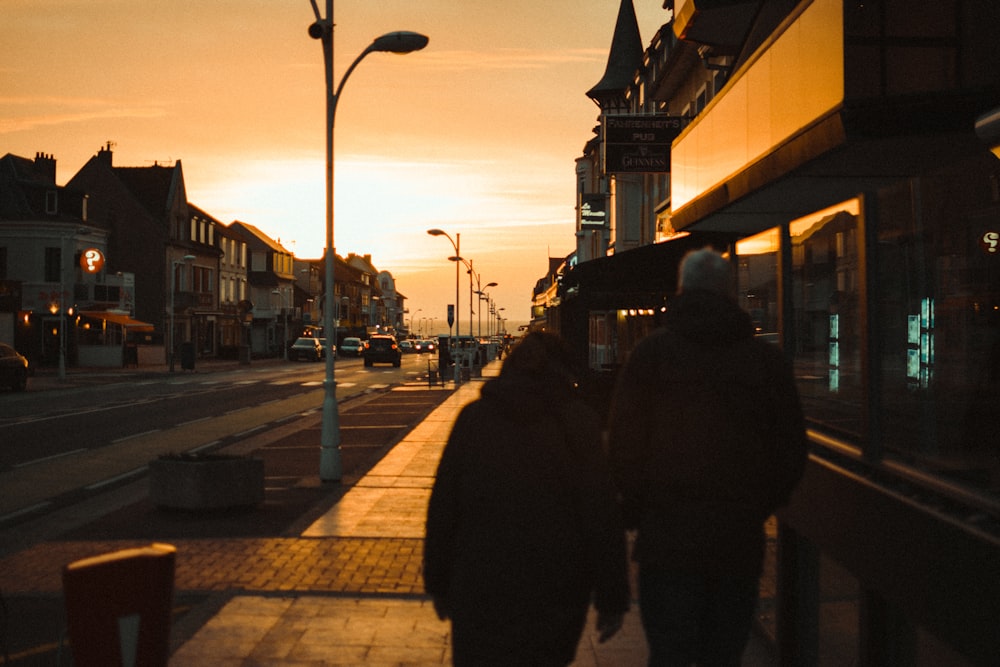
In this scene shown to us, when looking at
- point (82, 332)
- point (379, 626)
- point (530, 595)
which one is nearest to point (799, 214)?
point (379, 626)

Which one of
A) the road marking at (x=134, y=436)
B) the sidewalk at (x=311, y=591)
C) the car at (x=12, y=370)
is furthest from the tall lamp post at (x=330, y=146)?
the car at (x=12, y=370)

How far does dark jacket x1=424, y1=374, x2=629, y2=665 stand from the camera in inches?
135

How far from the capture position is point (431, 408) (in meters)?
27.2

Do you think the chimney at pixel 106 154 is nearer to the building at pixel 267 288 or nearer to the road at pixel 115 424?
the building at pixel 267 288

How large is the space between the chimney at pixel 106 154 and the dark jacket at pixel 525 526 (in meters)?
72.3

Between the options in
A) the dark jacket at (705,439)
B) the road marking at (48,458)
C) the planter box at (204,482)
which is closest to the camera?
the dark jacket at (705,439)

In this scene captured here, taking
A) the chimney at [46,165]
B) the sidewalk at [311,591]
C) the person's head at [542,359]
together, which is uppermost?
the chimney at [46,165]

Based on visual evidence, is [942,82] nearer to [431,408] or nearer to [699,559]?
[699,559]

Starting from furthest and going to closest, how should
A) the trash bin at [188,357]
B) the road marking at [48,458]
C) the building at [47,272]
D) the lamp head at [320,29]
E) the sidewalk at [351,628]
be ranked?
the building at [47,272] → the trash bin at [188,357] → the road marking at [48,458] → the lamp head at [320,29] → the sidewalk at [351,628]

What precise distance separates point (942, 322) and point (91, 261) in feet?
183

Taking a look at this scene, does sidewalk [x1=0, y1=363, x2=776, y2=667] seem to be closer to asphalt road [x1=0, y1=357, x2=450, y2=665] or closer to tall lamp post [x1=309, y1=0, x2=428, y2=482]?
asphalt road [x1=0, y1=357, x2=450, y2=665]

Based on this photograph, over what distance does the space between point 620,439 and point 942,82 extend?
2.63 m

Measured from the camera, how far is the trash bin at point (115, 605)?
352 cm

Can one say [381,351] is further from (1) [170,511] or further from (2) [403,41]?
(1) [170,511]
